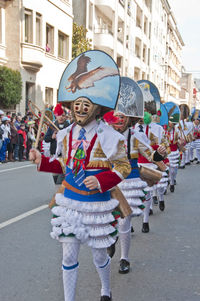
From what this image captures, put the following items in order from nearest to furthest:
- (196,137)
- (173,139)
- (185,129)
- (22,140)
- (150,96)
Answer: (150,96) < (173,139) < (185,129) < (22,140) < (196,137)

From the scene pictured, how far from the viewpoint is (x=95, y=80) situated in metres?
3.03

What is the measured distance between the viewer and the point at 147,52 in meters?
50.0

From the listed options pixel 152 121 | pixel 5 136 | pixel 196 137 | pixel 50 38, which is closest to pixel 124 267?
pixel 152 121

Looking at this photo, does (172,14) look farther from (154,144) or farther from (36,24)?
(154,144)

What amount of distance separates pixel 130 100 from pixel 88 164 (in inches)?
65.7

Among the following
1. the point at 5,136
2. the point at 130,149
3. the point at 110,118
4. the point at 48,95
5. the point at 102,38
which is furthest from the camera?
the point at 102,38

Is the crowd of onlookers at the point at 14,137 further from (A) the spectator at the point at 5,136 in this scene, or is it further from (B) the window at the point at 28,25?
(B) the window at the point at 28,25

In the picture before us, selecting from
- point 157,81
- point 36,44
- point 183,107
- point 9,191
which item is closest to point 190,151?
point 183,107

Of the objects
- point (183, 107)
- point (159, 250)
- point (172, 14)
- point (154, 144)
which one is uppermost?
point (172, 14)

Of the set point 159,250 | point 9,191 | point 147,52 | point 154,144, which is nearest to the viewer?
point 159,250

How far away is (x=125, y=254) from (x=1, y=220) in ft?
8.17

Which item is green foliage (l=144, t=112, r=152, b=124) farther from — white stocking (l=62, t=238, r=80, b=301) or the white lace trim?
white stocking (l=62, t=238, r=80, b=301)

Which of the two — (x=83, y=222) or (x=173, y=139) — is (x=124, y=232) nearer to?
(x=83, y=222)

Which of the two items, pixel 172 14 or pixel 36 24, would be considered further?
pixel 172 14
